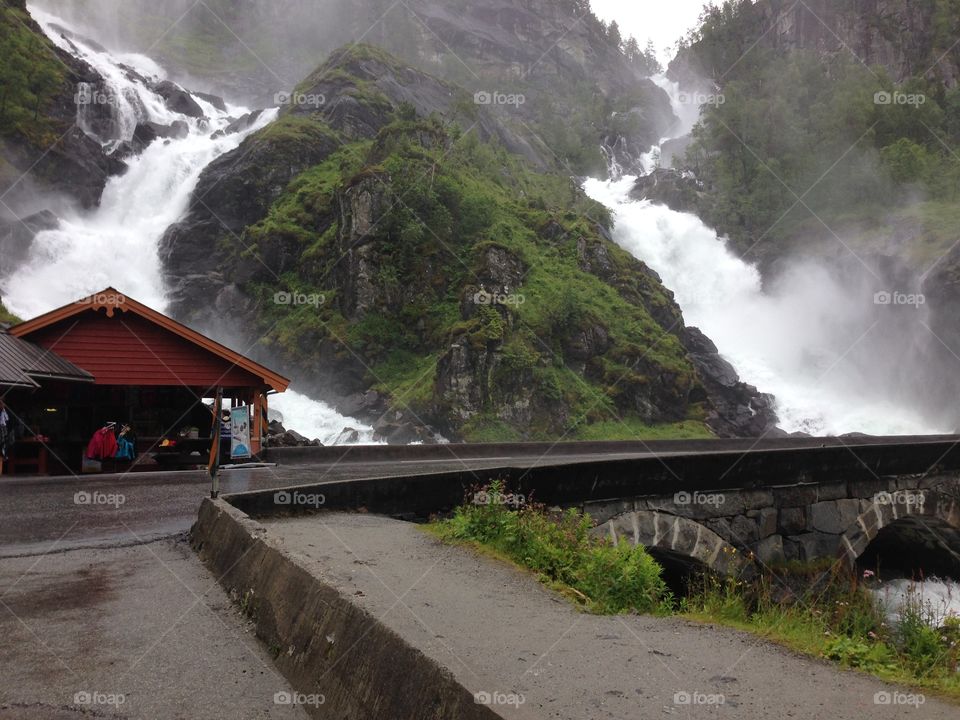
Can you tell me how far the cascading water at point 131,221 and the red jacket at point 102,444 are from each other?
16968 millimetres

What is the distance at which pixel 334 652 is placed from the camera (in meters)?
4.31

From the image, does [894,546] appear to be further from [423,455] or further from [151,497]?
[151,497]

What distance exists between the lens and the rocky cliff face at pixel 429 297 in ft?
135

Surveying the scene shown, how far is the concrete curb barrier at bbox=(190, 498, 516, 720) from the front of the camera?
3.47 metres

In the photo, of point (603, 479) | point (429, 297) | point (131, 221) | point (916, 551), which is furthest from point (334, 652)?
point (131, 221)

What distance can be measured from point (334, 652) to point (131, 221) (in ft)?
165

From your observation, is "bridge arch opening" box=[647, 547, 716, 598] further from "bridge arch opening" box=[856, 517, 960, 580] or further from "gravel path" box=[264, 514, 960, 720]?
"gravel path" box=[264, 514, 960, 720]

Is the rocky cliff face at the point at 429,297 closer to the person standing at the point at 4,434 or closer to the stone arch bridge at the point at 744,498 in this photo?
the person standing at the point at 4,434

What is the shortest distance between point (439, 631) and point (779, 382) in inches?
1956

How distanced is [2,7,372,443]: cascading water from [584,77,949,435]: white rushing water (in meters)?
26.7

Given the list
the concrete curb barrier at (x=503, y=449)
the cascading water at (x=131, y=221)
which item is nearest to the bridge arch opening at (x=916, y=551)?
the concrete curb barrier at (x=503, y=449)

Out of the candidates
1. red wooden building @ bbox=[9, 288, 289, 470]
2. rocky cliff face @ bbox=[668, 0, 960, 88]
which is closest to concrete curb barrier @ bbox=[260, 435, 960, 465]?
red wooden building @ bbox=[9, 288, 289, 470]

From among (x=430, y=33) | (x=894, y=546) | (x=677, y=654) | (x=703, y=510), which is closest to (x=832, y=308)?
(x=894, y=546)

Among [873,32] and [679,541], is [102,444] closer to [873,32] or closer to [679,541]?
[679,541]
